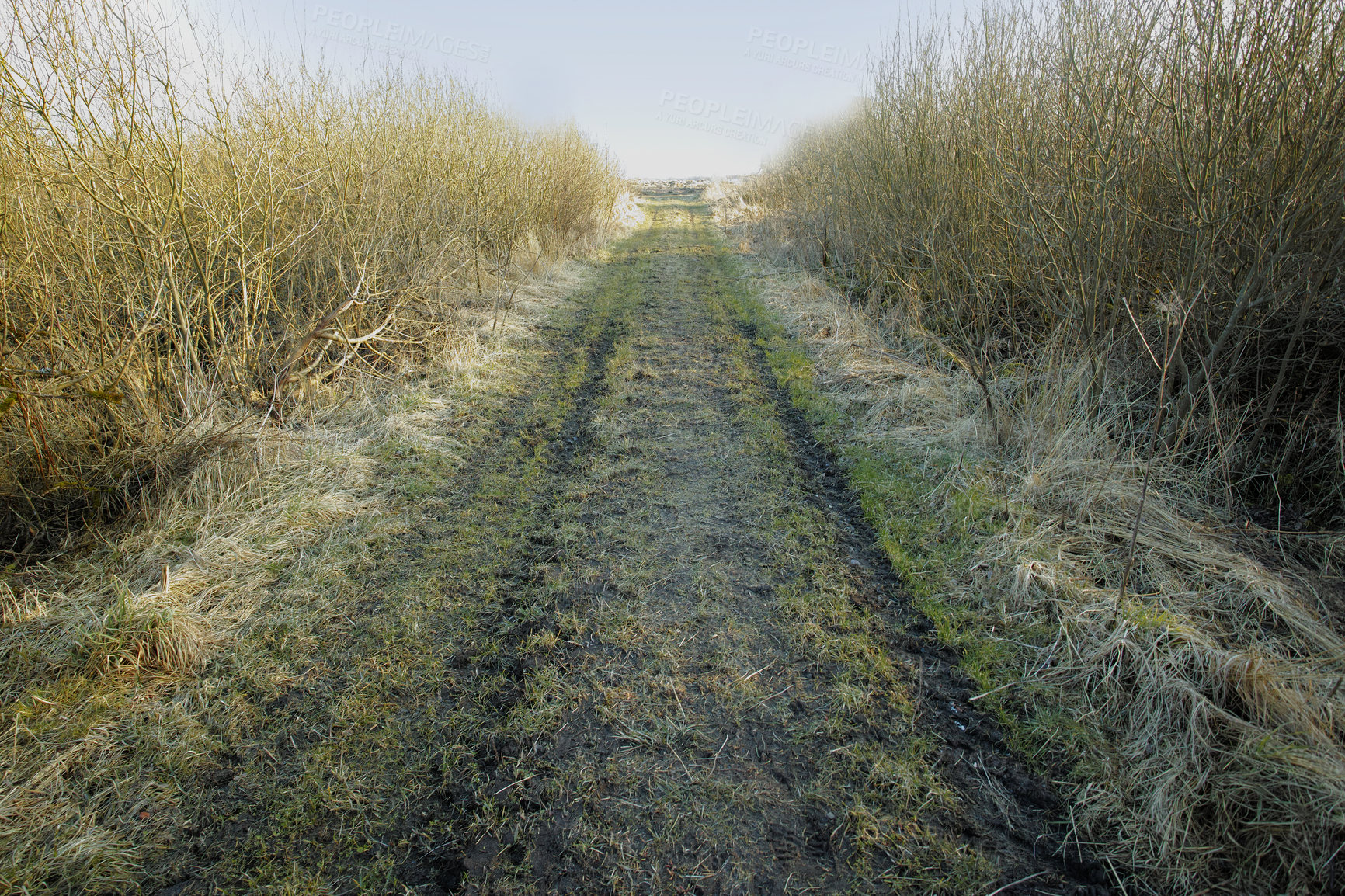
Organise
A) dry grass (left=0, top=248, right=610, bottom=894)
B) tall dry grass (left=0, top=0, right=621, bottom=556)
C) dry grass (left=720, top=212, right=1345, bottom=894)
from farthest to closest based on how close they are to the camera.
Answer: tall dry grass (left=0, top=0, right=621, bottom=556) → dry grass (left=0, top=248, right=610, bottom=894) → dry grass (left=720, top=212, right=1345, bottom=894)

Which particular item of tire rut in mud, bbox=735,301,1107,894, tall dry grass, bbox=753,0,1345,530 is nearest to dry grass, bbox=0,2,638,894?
tire rut in mud, bbox=735,301,1107,894

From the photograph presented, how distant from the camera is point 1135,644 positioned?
239 centimetres

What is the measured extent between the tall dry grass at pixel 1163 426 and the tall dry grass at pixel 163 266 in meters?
4.58

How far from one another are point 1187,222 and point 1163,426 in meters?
1.25

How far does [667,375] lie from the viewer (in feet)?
20.6

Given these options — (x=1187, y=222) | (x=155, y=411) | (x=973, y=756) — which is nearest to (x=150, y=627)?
(x=155, y=411)

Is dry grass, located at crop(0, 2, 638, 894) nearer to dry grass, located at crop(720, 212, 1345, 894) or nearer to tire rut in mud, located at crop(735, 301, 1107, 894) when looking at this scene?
tire rut in mud, located at crop(735, 301, 1107, 894)

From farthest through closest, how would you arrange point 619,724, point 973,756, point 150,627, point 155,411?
point 155,411, point 150,627, point 619,724, point 973,756

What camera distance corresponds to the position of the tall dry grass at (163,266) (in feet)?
10.1

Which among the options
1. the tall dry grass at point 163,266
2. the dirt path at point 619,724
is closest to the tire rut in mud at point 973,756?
the dirt path at point 619,724

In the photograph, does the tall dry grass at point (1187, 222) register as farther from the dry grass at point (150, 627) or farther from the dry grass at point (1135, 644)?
the dry grass at point (150, 627)

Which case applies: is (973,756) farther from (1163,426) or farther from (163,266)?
(163,266)

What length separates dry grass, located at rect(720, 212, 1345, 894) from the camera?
180 cm

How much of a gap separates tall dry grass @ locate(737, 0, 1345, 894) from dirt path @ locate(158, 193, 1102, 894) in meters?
0.43
